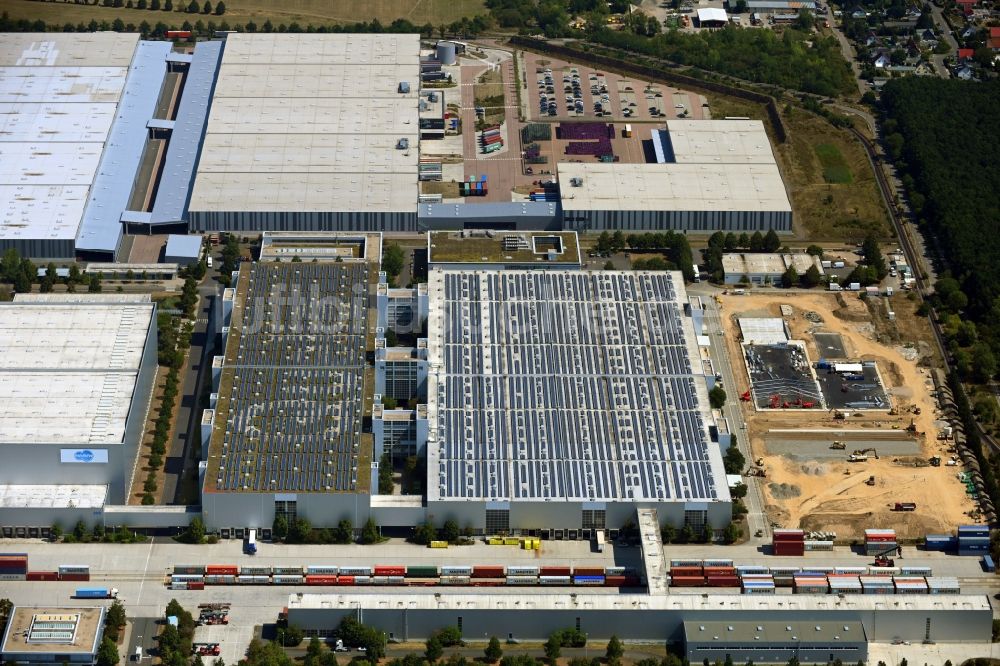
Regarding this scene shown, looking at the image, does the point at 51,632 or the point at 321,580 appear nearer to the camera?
the point at 51,632

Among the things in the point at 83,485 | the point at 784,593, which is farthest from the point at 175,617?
the point at 784,593

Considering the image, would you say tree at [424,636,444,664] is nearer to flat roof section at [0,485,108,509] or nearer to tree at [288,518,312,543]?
tree at [288,518,312,543]

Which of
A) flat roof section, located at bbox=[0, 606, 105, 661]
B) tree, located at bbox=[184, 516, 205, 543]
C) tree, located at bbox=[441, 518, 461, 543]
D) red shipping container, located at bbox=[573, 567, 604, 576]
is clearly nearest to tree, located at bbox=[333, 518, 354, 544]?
tree, located at bbox=[441, 518, 461, 543]

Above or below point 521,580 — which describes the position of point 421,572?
above

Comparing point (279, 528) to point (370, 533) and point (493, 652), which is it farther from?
point (493, 652)

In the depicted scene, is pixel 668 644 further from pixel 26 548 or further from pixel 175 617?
pixel 26 548

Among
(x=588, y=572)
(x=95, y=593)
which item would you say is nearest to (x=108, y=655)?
(x=95, y=593)

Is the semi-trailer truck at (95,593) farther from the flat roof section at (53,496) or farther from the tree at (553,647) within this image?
the tree at (553,647)
